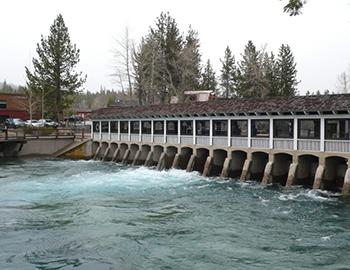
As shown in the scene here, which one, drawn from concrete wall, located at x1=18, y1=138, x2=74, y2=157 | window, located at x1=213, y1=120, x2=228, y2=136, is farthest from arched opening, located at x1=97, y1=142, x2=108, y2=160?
window, located at x1=213, y1=120, x2=228, y2=136

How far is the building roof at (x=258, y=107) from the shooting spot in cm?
2495

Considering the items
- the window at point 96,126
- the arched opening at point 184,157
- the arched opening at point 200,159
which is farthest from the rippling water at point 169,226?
the window at point 96,126

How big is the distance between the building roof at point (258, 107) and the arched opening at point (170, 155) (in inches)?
122

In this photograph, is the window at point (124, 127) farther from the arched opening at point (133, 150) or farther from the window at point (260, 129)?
the window at point (260, 129)

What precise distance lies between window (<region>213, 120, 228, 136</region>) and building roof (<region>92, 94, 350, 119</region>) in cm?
99

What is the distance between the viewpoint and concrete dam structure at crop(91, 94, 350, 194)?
25469mm

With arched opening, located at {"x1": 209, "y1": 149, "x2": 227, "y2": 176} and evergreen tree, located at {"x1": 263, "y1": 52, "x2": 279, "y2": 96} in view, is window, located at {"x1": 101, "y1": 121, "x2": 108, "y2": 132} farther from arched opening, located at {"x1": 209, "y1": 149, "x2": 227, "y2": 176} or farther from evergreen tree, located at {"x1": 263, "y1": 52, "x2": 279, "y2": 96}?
evergreen tree, located at {"x1": 263, "y1": 52, "x2": 279, "y2": 96}

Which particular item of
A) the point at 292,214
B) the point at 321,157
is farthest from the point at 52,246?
the point at 321,157

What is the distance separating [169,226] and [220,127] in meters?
17.5

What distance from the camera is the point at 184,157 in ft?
122

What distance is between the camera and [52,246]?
14617 mm

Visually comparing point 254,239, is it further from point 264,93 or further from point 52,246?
point 264,93

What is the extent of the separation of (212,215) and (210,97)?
38.4 metres

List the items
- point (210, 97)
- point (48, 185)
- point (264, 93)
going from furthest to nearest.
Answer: point (264, 93) → point (210, 97) → point (48, 185)
